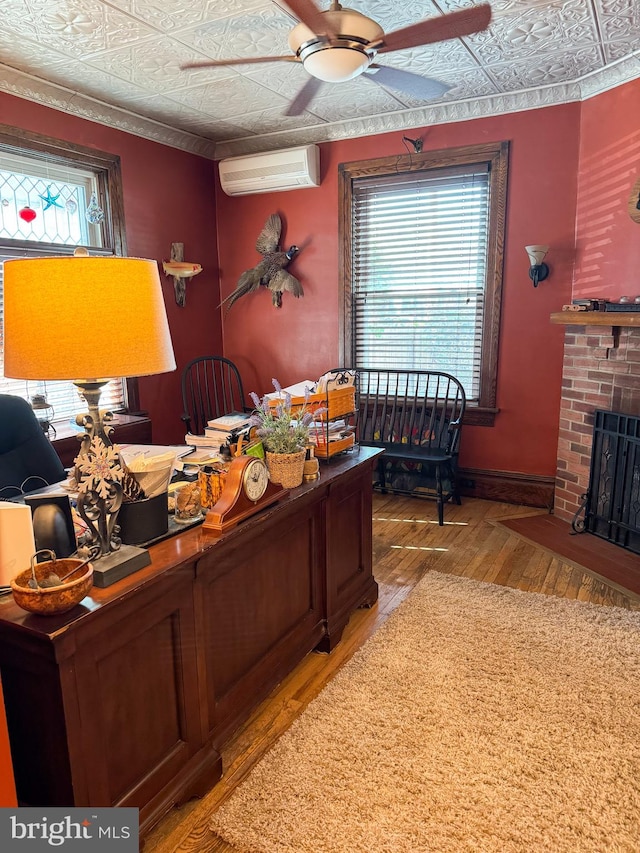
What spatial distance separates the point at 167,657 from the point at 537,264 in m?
3.37

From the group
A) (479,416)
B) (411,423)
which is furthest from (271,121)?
(479,416)

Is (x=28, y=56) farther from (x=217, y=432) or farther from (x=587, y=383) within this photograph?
(x=587, y=383)

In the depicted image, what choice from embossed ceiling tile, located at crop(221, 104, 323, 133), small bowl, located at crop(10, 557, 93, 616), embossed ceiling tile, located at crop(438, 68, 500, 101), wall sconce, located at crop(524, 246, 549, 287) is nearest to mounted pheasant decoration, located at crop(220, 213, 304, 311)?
embossed ceiling tile, located at crop(221, 104, 323, 133)

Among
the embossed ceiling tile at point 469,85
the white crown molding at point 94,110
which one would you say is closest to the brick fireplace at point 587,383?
the embossed ceiling tile at point 469,85

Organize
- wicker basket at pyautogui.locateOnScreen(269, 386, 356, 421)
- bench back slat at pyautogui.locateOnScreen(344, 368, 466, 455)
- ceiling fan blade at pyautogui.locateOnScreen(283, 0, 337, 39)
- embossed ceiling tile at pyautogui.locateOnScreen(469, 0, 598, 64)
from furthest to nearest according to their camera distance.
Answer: bench back slat at pyautogui.locateOnScreen(344, 368, 466, 455), embossed ceiling tile at pyautogui.locateOnScreen(469, 0, 598, 64), wicker basket at pyautogui.locateOnScreen(269, 386, 356, 421), ceiling fan blade at pyautogui.locateOnScreen(283, 0, 337, 39)

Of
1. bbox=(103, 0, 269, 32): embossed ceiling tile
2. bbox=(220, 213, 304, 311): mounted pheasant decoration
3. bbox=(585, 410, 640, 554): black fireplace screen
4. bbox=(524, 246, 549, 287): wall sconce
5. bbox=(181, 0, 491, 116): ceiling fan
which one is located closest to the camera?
bbox=(181, 0, 491, 116): ceiling fan

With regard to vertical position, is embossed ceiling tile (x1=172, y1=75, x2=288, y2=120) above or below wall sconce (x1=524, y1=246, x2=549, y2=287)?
above

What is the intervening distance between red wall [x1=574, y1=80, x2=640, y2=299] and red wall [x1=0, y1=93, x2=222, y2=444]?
2.89m

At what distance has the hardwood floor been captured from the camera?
1.61m

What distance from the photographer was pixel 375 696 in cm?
207

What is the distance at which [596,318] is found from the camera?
10.8 feet

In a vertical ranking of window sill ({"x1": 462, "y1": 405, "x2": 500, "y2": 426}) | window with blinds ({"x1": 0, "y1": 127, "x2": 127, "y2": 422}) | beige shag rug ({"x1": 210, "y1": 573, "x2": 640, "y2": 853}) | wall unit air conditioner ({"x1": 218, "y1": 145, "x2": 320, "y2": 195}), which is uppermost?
wall unit air conditioner ({"x1": 218, "y1": 145, "x2": 320, "y2": 195})

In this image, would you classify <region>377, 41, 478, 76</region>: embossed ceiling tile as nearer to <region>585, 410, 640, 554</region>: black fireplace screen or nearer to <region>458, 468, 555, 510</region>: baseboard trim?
<region>585, 410, 640, 554</region>: black fireplace screen

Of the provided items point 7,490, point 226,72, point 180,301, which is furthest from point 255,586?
point 180,301
